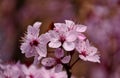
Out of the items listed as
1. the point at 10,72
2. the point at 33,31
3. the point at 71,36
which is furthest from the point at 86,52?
the point at 10,72

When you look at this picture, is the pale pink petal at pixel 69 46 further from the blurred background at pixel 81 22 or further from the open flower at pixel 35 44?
the blurred background at pixel 81 22

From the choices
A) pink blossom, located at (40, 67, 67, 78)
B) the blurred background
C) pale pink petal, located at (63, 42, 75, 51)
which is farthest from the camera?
the blurred background

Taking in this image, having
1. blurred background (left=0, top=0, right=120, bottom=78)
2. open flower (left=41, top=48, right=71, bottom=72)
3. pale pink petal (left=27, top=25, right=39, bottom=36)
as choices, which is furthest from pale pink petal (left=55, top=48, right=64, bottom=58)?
blurred background (left=0, top=0, right=120, bottom=78)

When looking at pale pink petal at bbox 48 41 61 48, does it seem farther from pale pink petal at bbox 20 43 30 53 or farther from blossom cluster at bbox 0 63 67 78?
blossom cluster at bbox 0 63 67 78

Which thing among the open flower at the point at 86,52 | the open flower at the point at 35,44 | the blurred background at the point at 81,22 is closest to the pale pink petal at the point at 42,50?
the open flower at the point at 35,44

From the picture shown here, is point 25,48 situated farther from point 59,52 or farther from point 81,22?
point 81,22
